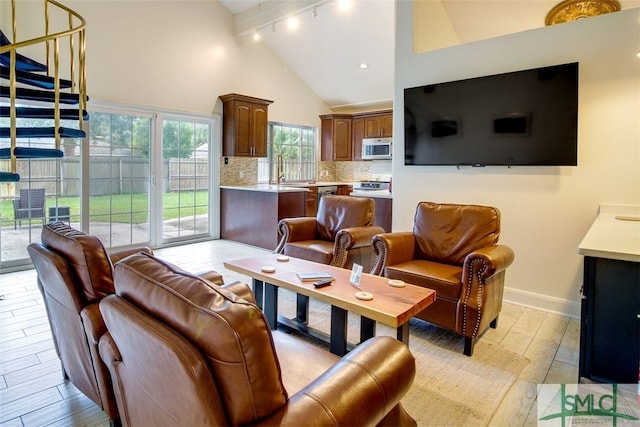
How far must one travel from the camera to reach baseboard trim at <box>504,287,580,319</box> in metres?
→ 3.23

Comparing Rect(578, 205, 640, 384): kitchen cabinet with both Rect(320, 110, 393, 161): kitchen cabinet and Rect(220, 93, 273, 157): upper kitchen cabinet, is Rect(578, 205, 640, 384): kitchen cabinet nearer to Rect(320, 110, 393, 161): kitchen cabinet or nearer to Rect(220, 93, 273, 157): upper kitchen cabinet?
Rect(220, 93, 273, 157): upper kitchen cabinet

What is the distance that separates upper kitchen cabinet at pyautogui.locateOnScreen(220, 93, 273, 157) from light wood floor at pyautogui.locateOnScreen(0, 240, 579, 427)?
3285mm

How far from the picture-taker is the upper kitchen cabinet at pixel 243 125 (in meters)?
6.05

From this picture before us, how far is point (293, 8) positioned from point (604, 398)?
5.44 metres

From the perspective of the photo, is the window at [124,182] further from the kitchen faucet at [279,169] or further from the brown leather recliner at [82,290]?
the brown leather recliner at [82,290]

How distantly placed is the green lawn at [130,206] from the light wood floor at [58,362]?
1.11m

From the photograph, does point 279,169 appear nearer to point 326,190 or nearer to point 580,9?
point 326,190

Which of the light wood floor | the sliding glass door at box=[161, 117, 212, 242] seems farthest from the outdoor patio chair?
the sliding glass door at box=[161, 117, 212, 242]

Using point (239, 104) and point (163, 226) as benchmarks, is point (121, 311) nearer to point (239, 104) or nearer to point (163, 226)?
point (163, 226)

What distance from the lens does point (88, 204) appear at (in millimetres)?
4902

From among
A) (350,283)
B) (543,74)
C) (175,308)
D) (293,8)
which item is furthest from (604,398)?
(293,8)

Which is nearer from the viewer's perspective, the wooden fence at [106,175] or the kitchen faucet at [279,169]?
the wooden fence at [106,175]

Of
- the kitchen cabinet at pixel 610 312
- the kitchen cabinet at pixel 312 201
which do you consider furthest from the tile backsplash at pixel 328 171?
the kitchen cabinet at pixel 610 312

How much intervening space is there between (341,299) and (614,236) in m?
1.61
